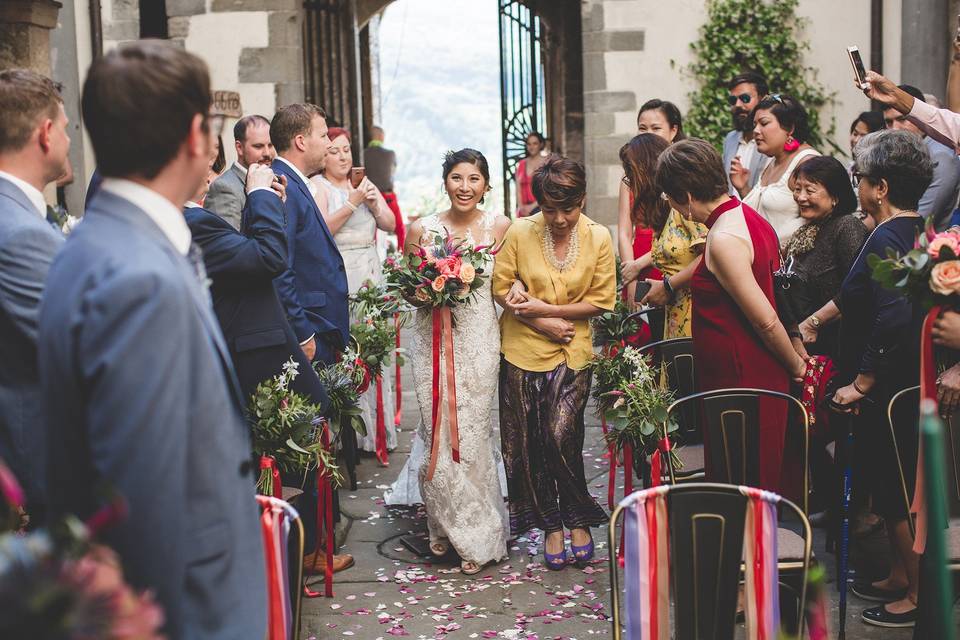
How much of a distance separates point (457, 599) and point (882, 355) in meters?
1.94

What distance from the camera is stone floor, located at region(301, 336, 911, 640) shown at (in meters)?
4.12

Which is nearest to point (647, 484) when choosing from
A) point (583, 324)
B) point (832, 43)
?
point (583, 324)

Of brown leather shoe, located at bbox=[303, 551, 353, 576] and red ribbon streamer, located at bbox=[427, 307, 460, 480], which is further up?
red ribbon streamer, located at bbox=[427, 307, 460, 480]

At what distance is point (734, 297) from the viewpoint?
394 cm

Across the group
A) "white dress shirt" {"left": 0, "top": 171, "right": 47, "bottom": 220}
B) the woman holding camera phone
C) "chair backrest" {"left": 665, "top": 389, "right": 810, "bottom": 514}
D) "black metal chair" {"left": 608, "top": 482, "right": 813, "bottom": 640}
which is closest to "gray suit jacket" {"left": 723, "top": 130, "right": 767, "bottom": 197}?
the woman holding camera phone

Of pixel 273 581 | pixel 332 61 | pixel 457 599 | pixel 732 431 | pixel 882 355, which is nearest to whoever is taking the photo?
pixel 273 581

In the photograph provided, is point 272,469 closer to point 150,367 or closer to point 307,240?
point 307,240

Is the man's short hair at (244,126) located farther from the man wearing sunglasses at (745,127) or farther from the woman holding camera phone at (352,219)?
the man wearing sunglasses at (745,127)

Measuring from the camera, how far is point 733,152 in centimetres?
748

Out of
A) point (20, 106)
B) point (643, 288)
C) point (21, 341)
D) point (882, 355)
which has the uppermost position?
point (20, 106)

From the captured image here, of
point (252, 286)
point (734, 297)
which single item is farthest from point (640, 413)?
point (252, 286)

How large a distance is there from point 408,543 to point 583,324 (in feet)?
4.44

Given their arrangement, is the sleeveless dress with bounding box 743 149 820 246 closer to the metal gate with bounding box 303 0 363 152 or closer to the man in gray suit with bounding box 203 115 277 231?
the man in gray suit with bounding box 203 115 277 231

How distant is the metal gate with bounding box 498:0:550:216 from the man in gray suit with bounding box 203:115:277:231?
360 inches
